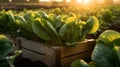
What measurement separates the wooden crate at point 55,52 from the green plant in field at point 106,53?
816mm

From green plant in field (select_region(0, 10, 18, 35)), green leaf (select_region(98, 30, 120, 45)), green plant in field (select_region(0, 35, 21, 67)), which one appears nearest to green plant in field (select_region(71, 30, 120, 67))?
green leaf (select_region(98, 30, 120, 45))

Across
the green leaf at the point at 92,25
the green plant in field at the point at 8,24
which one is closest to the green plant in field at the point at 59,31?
the green leaf at the point at 92,25

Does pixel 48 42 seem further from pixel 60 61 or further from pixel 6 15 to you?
pixel 6 15

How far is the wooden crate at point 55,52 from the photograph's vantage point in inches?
112

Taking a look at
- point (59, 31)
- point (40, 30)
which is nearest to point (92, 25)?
point (59, 31)

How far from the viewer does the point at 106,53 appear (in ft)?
6.61

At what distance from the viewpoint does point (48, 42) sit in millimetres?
3043

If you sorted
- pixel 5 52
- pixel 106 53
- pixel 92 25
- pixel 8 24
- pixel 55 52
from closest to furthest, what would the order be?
pixel 5 52
pixel 106 53
pixel 55 52
pixel 92 25
pixel 8 24

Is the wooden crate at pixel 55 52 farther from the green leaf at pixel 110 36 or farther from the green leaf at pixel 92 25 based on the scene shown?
the green leaf at pixel 110 36

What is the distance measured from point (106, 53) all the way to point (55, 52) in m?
0.87

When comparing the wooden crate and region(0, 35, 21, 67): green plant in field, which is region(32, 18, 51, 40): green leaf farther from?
region(0, 35, 21, 67): green plant in field

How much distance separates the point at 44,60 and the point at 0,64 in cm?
119

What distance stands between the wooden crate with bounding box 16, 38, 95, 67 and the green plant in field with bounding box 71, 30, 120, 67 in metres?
0.82

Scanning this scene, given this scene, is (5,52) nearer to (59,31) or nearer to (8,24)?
(59,31)
